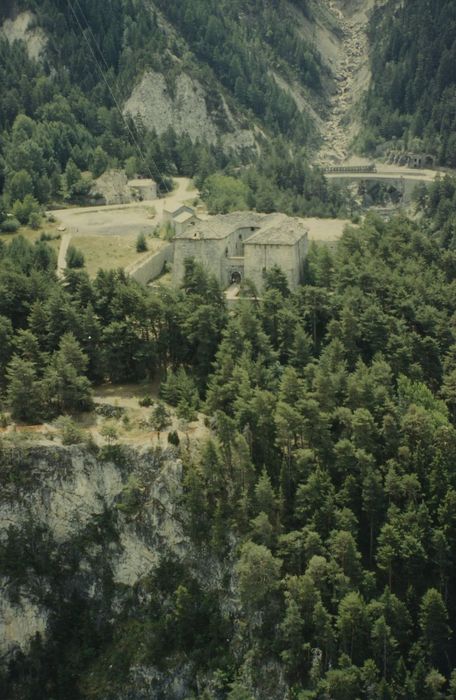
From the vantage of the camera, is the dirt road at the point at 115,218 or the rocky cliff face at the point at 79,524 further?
the dirt road at the point at 115,218

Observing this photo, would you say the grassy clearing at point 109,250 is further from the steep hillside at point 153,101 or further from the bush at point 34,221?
the steep hillside at point 153,101

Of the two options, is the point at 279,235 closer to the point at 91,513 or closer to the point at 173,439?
the point at 173,439

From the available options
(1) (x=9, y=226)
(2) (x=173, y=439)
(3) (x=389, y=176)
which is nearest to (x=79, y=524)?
(2) (x=173, y=439)

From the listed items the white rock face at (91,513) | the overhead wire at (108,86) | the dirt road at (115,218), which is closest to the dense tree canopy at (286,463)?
the white rock face at (91,513)

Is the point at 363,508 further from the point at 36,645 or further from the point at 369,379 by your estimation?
the point at 36,645

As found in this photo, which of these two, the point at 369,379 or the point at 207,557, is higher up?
the point at 369,379

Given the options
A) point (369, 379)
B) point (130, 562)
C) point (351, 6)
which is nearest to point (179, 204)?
point (369, 379)
